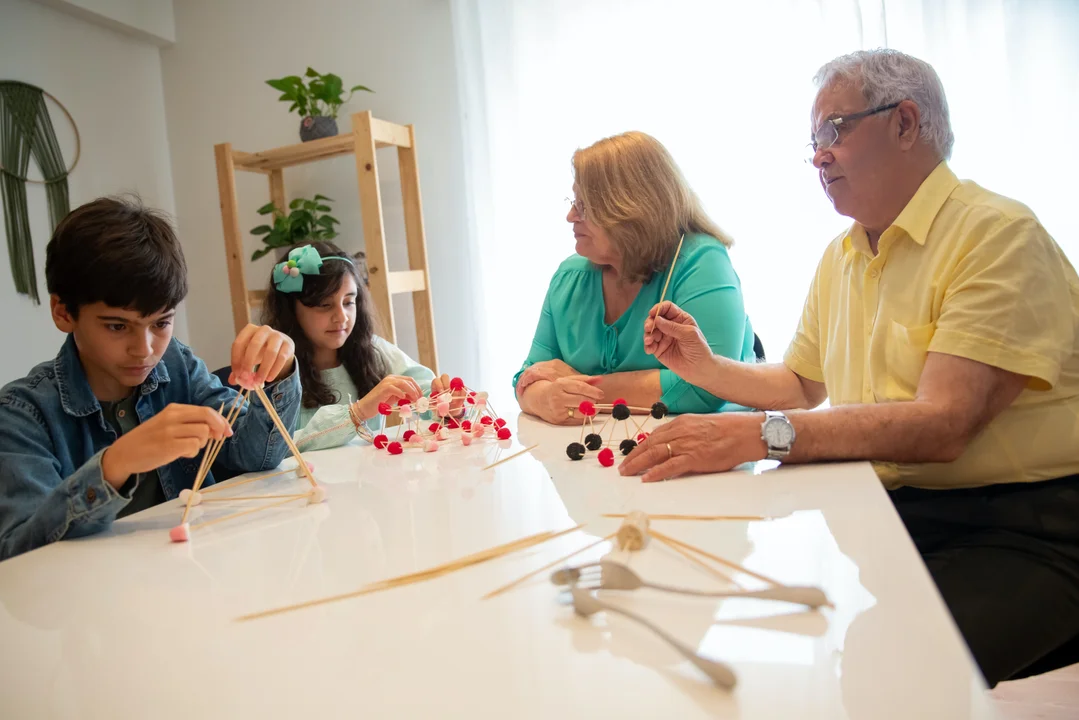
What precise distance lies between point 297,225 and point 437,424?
2.21 meters

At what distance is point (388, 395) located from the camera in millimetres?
1783

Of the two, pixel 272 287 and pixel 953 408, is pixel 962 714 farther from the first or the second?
pixel 272 287

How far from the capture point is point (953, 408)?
114cm

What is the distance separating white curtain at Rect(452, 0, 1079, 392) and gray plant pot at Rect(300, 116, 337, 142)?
0.63 metres

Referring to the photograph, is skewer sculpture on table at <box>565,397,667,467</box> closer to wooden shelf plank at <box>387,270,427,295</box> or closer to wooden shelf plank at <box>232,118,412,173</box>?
wooden shelf plank at <box>387,270,427,295</box>

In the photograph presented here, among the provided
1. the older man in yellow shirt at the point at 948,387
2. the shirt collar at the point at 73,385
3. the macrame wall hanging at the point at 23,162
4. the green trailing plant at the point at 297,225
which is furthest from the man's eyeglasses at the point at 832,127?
the macrame wall hanging at the point at 23,162

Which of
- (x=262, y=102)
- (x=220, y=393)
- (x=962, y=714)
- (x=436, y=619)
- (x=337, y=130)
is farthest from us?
(x=262, y=102)

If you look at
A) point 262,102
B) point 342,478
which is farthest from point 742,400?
point 262,102

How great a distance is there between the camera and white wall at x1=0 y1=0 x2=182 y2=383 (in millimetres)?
3309

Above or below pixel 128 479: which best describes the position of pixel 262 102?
above

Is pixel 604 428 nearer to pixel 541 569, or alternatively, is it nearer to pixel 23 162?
pixel 541 569

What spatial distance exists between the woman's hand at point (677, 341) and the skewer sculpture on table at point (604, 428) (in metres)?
0.10

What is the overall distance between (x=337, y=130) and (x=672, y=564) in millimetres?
3204

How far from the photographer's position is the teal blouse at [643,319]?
1787mm
